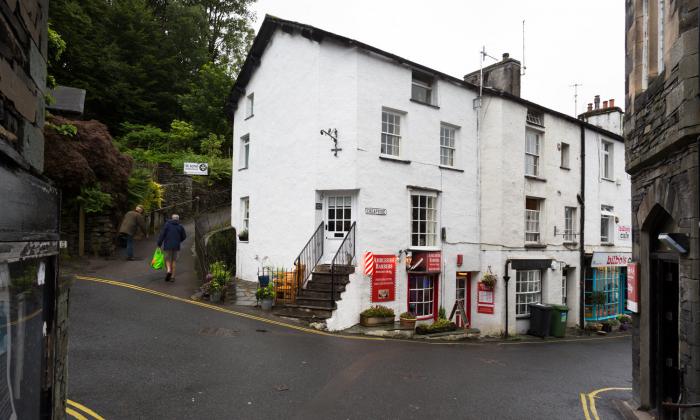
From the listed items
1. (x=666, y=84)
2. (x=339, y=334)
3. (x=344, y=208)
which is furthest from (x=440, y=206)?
(x=666, y=84)

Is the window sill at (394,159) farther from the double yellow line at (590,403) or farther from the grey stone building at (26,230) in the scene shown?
the grey stone building at (26,230)

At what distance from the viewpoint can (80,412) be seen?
5773mm

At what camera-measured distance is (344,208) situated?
564 inches

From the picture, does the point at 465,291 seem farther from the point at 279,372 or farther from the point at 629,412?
the point at 279,372

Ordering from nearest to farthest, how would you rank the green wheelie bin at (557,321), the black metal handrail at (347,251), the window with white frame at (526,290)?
the black metal handrail at (347,251) → the green wheelie bin at (557,321) → the window with white frame at (526,290)

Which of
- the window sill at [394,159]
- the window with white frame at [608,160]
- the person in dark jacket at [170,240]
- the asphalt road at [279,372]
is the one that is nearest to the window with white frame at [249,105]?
the person in dark jacket at [170,240]

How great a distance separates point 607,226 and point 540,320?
27.8 feet

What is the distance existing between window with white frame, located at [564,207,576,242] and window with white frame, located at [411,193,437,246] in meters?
8.02

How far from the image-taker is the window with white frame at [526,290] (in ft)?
57.7

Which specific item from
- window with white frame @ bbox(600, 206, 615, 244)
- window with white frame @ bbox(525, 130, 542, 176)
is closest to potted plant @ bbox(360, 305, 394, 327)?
window with white frame @ bbox(525, 130, 542, 176)

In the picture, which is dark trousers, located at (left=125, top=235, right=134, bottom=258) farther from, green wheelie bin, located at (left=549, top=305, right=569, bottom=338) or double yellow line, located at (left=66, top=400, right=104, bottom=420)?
green wheelie bin, located at (left=549, top=305, right=569, bottom=338)

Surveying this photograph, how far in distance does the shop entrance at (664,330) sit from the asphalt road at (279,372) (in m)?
1.09

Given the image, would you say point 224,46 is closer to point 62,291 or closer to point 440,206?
point 440,206

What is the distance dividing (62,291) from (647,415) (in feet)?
28.9
